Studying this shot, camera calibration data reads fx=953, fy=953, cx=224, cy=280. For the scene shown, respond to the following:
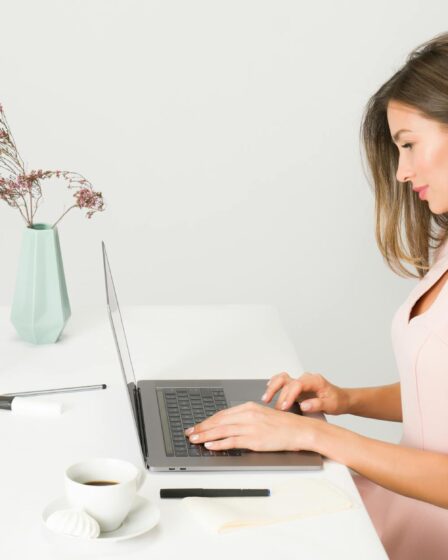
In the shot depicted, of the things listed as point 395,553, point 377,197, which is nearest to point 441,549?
point 395,553

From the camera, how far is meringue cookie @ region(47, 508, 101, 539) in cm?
101

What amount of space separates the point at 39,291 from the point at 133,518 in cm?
79

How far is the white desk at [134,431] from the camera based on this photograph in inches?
40.9

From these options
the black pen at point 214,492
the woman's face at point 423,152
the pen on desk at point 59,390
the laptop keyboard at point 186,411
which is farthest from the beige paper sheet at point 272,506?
the woman's face at point 423,152

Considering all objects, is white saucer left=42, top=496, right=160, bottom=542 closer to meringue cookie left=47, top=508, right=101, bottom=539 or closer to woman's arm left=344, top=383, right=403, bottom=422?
meringue cookie left=47, top=508, right=101, bottom=539

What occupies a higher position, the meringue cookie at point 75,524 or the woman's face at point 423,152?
the woman's face at point 423,152

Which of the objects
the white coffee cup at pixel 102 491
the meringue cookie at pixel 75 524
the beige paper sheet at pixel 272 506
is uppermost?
the white coffee cup at pixel 102 491

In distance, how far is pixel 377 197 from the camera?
1879mm

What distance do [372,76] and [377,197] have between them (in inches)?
48.7

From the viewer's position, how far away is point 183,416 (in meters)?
1.43

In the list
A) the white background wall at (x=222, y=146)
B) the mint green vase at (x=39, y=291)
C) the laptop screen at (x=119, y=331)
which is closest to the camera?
the laptop screen at (x=119, y=331)

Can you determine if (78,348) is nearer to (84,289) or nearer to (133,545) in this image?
(133,545)

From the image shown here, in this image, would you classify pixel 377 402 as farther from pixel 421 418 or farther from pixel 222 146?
pixel 222 146

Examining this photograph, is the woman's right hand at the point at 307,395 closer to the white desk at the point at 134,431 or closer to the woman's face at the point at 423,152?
the white desk at the point at 134,431
